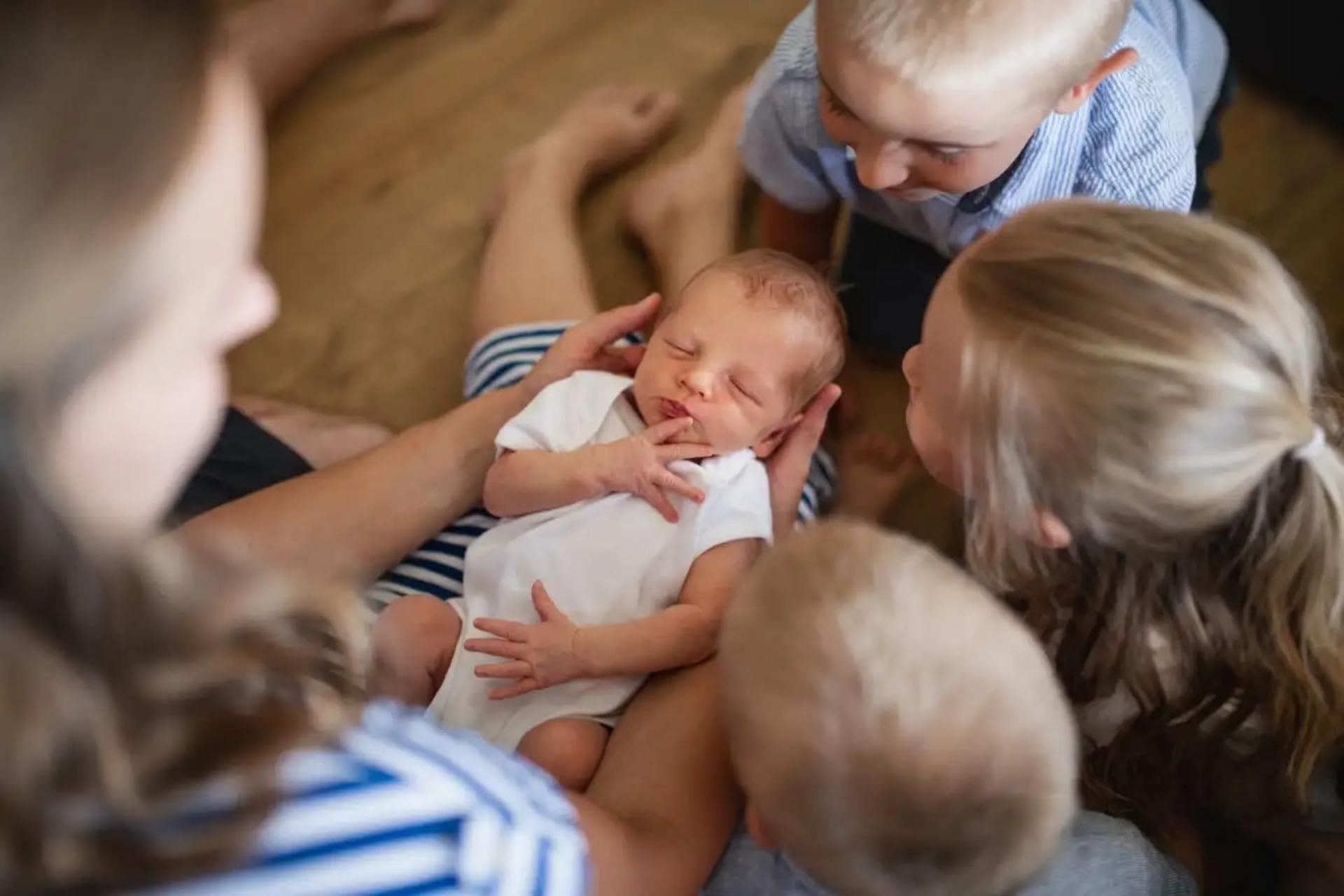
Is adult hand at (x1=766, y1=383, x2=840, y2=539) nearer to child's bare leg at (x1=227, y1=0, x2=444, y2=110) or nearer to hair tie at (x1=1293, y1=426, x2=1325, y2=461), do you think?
hair tie at (x1=1293, y1=426, x2=1325, y2=461)

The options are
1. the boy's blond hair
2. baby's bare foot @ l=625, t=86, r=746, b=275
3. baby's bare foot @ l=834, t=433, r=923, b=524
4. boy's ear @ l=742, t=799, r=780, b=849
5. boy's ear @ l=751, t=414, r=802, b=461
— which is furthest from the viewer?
baby's bare foot @ l=625, t=86, r=746, b=275

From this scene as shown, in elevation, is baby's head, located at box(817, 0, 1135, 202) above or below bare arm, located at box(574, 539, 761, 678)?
A: above

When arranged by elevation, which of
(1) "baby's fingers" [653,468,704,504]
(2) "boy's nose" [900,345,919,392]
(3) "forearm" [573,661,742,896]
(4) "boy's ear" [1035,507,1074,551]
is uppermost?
(2) "boy's nose" [900,345,919,392]

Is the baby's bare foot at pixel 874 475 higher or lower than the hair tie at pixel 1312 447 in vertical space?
lower

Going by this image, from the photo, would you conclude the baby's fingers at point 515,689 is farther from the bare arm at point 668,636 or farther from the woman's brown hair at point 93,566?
the woman's brown hair at point 93,566

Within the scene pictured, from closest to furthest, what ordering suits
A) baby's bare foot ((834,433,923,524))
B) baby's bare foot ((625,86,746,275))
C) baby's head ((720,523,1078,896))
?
baby's head ((720,523,1078,896)), baby's bare foot ((834,433,923,524)), baby's bare foot ((625,86,746,275))

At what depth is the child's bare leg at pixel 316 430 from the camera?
49.6 inches

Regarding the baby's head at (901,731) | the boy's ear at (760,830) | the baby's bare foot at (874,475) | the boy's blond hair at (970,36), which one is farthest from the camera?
the baby's bare foot at (874,475)

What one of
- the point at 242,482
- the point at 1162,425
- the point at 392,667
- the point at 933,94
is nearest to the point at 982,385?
the point at 1162,425

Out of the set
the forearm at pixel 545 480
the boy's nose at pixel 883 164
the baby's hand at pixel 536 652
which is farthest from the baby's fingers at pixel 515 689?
the boy's nose at pixel 883 164

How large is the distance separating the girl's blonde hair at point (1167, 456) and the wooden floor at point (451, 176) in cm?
51

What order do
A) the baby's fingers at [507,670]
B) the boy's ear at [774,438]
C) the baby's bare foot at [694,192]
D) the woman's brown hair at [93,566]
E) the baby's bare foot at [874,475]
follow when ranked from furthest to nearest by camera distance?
1. the baby's bare foot at [694,192]
2. the baby's bare foot at [874,475]
3. the boy's ear at [774,438]
4. the baby's fingers at [507,670]
5. the woman's brown hair at [93,566]

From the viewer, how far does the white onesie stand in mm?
993

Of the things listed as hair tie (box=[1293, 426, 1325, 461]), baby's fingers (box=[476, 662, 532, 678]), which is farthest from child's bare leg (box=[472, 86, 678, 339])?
hair tie (box=[1293, 426, 1325, 461])
